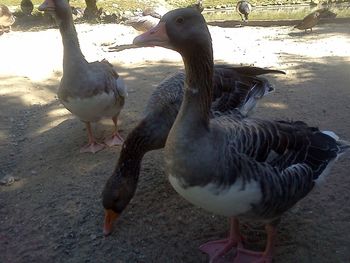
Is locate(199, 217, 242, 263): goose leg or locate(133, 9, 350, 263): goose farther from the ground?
locate(133, 9, 350, 263): goose

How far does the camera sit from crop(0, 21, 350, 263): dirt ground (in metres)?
3.14

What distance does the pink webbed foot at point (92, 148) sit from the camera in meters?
4.72

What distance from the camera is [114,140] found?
491cm

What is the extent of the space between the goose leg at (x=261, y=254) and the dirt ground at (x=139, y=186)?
12cm

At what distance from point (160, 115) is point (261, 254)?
4.83 feet

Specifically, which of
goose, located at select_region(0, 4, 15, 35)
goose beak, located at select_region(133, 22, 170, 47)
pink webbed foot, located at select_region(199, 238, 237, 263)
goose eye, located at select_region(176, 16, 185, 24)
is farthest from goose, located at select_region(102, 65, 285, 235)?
goose, located at select_region(0, 4, 15, 35)

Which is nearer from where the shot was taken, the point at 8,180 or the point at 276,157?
the point at 276,157

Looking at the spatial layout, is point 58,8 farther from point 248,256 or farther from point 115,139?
point 248,256

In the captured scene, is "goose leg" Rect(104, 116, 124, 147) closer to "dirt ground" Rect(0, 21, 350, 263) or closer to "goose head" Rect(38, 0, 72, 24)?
"dirt ground" Rect(0, 21, 350, 263)

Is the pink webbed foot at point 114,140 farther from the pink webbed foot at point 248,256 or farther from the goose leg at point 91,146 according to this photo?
the pink webbed foot at point 248,256

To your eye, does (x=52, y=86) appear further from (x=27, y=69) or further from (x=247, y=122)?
(x=247, y=122)

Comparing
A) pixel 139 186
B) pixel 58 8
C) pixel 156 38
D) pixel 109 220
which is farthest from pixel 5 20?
pixel 156 38

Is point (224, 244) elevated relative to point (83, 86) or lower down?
lower down

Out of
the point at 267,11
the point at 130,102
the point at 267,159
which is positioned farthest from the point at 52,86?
the point at 267,11
